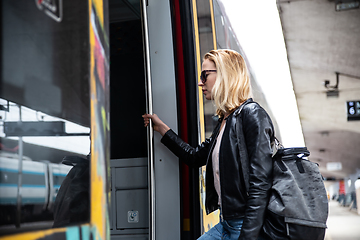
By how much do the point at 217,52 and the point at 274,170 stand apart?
1.99 feet

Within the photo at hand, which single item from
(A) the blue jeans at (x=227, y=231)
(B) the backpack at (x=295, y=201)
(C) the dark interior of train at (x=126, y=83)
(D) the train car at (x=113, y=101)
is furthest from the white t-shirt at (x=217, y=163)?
(C) the dark interior of train at (x=126, y=83)

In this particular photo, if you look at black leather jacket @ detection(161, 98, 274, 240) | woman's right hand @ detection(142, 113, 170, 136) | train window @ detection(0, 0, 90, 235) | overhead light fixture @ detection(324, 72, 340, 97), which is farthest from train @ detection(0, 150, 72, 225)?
overhead light fixture @ detection(324, 72, 340, 97)

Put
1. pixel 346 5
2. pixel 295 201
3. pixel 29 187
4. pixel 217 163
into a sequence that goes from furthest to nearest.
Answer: pixel 346 5, pixel 217 163, pixel 295 201, pixel 29 187

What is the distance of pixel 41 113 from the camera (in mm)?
997

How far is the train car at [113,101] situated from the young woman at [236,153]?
16.0 inches

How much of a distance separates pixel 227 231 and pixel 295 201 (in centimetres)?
35

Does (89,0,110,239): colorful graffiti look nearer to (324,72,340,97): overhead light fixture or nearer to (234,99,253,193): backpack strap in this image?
(234,99,253,193): backpack strap

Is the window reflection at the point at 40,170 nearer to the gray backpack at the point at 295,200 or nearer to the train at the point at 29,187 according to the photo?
the train at the point at 29,187

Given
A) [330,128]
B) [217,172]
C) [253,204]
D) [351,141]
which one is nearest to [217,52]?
[217,172]

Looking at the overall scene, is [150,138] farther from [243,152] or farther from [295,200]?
[295,200]

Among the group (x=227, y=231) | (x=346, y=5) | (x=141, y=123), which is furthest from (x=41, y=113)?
(x=346, y=5)

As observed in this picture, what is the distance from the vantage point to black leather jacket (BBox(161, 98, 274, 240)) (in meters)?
1.44

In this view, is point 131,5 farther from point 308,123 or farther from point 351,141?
point 351,141

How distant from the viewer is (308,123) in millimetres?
15508
